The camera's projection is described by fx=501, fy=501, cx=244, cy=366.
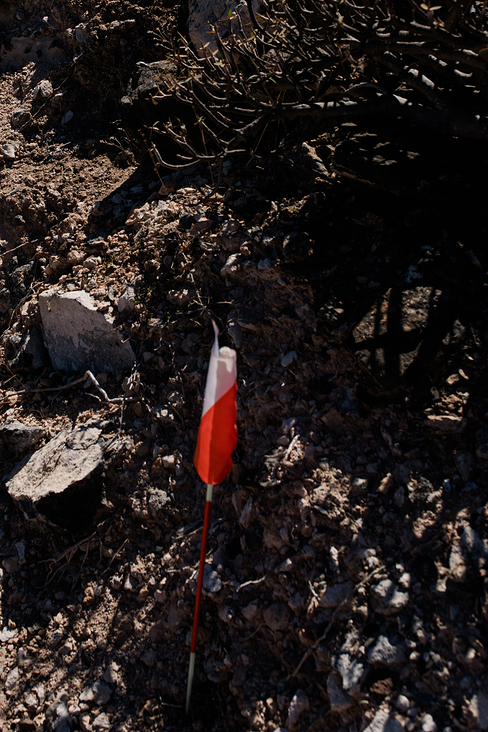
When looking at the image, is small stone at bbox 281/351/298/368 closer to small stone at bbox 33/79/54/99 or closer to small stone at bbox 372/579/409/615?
small stone at bbox 372/579/409/615

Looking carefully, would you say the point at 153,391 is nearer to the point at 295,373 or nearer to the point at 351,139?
the point at 295,373

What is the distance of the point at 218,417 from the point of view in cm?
216

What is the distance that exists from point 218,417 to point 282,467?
58 centimetres

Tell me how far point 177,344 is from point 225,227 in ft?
2.69

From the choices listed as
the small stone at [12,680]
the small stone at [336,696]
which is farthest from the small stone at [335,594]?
the small stone at [12,680]

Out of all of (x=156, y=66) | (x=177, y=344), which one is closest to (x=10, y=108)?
(x=156, y=66)

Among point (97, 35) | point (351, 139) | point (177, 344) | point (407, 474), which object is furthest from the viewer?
point (97, 35)

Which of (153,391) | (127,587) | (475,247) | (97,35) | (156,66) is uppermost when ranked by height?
(97,35)

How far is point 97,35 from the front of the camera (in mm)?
4660

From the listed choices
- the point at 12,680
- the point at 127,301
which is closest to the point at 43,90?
the point at 127,301

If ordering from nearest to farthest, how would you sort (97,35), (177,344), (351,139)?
1. (351,139)
2. (177,344)
3. (97,35)

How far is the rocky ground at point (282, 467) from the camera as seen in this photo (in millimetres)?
2104

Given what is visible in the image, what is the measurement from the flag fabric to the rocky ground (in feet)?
1.47

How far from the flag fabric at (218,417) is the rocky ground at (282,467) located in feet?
1.47
